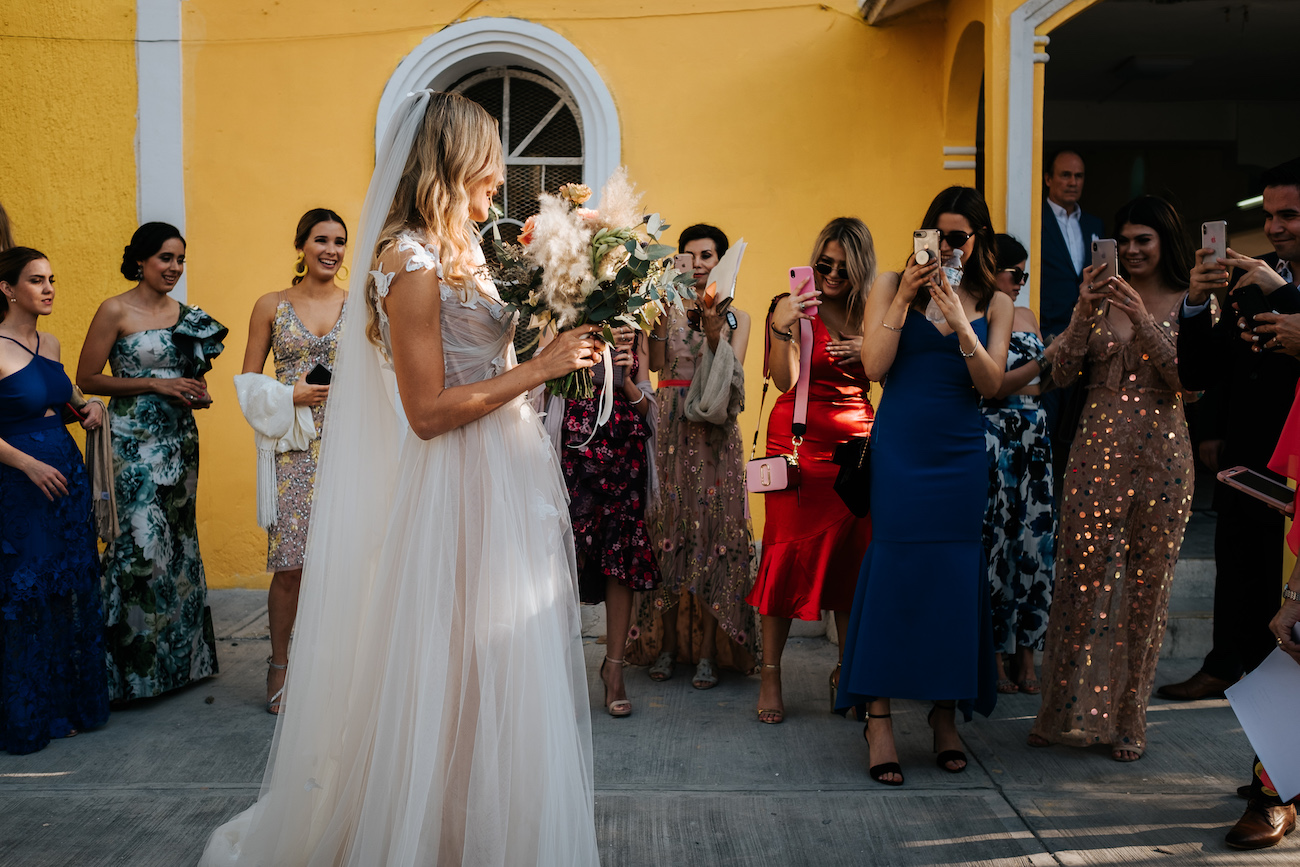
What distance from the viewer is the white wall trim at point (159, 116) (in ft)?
21.8

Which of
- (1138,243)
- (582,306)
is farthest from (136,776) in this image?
(1138,243)

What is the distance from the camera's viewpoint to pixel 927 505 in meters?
3.84

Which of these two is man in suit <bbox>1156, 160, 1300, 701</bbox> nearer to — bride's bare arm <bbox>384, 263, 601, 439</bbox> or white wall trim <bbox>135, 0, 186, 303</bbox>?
bride's bare arm <bbox>384, 263, 601, 439</bbox>

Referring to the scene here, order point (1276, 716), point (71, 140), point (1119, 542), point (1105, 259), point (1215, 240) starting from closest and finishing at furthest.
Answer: point (1276, 716) → point (1215, 240) → point (1105, 259) → point (1119, 542) → point (71, 140)

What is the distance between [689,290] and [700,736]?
2.18 m

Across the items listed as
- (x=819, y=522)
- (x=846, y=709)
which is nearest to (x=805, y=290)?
(x=819, y=522)

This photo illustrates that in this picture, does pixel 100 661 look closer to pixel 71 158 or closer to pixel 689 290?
pixel 689 290

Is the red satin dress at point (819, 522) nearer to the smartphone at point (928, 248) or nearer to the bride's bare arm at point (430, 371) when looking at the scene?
the smartphone at point (928, 248)

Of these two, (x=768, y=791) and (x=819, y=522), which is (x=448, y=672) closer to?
(x=768, y=791)

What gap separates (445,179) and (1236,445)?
146 inches

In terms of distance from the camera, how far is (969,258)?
158 inches

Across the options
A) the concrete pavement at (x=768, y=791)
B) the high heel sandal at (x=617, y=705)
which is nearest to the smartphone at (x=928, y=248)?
the concrete pavement at (x=768, y=791)

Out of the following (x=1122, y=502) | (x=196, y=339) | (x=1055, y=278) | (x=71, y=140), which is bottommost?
(x=1122, y=502)

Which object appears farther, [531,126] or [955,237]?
[531,126]
